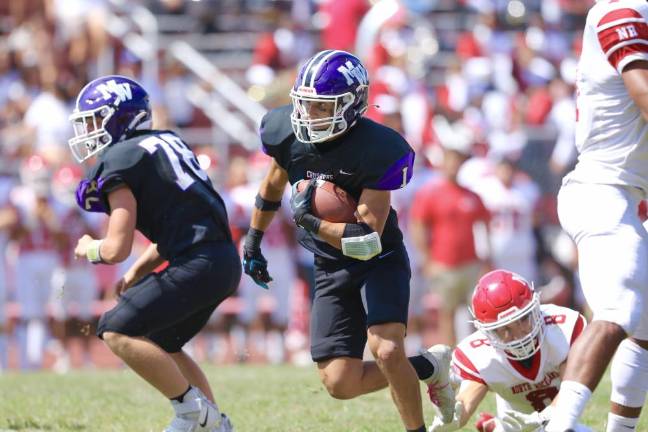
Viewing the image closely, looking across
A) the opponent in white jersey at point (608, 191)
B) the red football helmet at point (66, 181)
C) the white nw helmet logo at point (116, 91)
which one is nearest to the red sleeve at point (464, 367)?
the opponent in white jersey at point (608, 191)

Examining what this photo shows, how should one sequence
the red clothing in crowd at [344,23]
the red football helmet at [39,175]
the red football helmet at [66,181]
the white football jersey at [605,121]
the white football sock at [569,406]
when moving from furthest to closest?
the red clothing in crowd at [344,23] → the red football helmet at [39,175] → the red football helmet at [66,181] → the white football jersey at [605,121] → the white football sock at [569,406]

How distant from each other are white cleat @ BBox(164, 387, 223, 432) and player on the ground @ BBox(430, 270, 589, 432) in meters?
1.07

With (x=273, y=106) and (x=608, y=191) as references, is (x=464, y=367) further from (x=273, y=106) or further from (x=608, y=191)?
(x=273, y=106)

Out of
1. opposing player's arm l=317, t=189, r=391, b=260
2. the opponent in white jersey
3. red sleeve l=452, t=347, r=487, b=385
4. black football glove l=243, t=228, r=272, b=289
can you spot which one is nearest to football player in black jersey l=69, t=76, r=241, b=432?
black football glove l=243, t=228, r=272, b=289

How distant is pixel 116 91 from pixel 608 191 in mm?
2403

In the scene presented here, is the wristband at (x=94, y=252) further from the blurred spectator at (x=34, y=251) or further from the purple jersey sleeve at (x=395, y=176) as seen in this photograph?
the blurred spectator at (x=34, y=251)

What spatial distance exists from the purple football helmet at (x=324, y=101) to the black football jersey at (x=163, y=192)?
2.01ft

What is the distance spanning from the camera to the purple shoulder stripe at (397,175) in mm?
5270

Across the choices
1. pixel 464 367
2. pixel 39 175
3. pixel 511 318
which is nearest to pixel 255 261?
pixel 464 367

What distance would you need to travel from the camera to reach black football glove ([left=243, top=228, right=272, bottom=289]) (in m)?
5.84

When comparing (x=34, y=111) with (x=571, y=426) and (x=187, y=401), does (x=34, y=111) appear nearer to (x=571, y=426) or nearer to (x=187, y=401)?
(x=187, y=401)

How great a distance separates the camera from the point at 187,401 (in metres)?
5.38

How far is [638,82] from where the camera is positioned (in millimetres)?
4453

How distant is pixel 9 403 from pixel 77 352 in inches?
227
